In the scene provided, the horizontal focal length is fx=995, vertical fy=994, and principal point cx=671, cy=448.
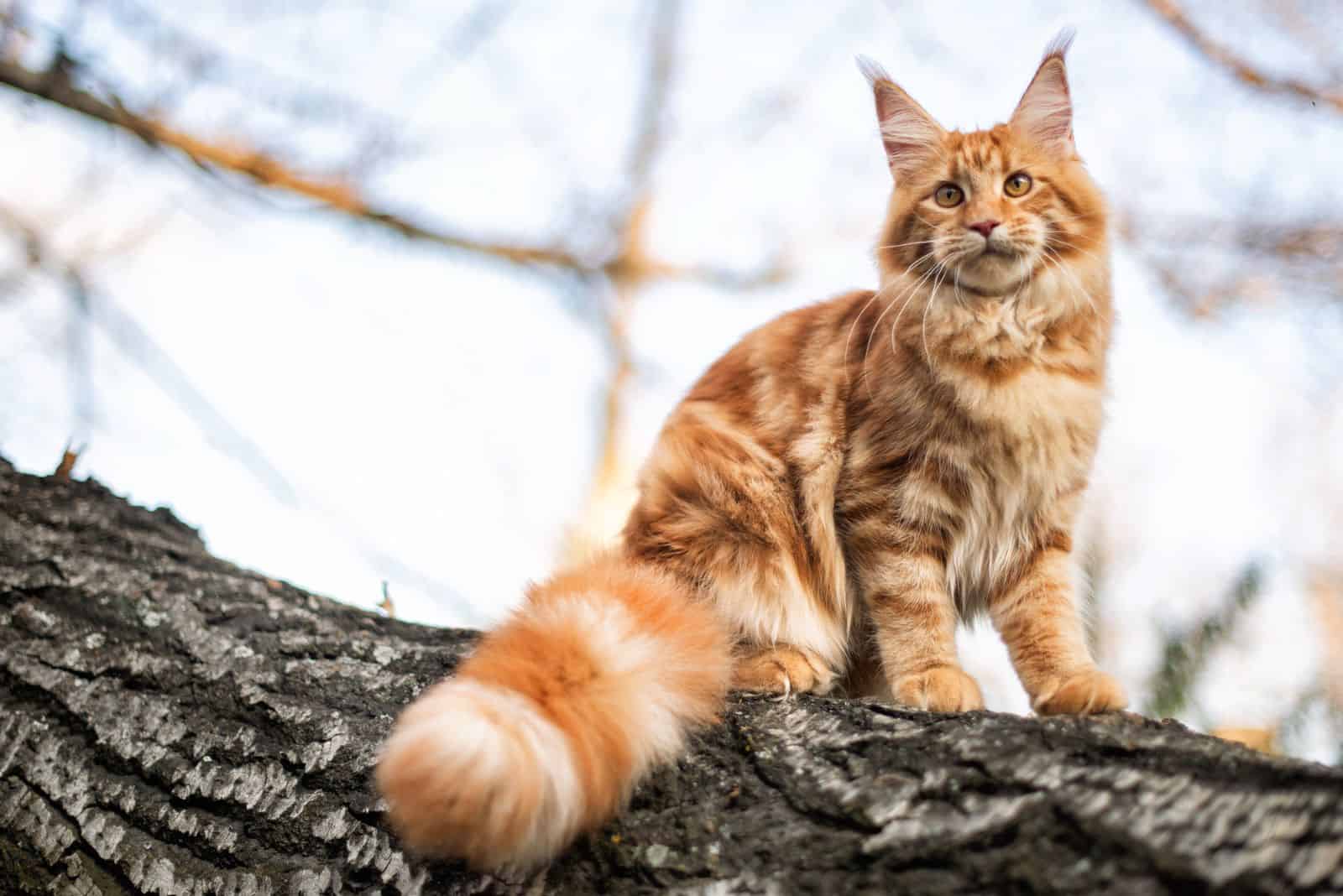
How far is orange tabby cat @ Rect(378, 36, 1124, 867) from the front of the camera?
→ 1.97 metres

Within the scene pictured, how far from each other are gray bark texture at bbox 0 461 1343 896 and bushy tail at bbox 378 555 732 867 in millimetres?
86

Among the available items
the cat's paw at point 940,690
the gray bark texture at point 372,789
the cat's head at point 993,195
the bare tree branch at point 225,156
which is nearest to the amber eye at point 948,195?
the cat's head at point 993,195

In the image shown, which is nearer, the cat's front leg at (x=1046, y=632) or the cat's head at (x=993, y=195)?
the cat's front leg at (x=1046, y=632)

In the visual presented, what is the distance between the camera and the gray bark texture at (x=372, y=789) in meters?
1.12

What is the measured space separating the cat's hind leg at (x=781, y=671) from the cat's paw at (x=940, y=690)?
182mm

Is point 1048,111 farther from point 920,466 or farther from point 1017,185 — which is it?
point 920,466

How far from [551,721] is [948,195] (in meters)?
1.44

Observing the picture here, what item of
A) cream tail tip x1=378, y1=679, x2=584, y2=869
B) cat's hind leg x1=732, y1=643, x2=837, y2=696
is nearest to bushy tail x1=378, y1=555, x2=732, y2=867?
cream tail tip x1=378, y1=679, x2=584, y2=869

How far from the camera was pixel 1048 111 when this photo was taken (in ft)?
7.31

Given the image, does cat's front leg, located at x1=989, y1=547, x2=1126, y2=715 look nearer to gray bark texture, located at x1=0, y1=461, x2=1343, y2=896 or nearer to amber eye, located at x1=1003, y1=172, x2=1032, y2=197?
gray bark texture, located at x1=0, y1=461, x2=1343, y2=896

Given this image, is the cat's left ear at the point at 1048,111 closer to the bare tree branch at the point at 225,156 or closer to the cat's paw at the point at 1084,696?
the cat's paw at the point at 1084,696

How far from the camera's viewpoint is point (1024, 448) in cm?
197

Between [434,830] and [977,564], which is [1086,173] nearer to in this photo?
[977,564]

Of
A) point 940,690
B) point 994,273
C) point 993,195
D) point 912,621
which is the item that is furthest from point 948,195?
point 940,690
